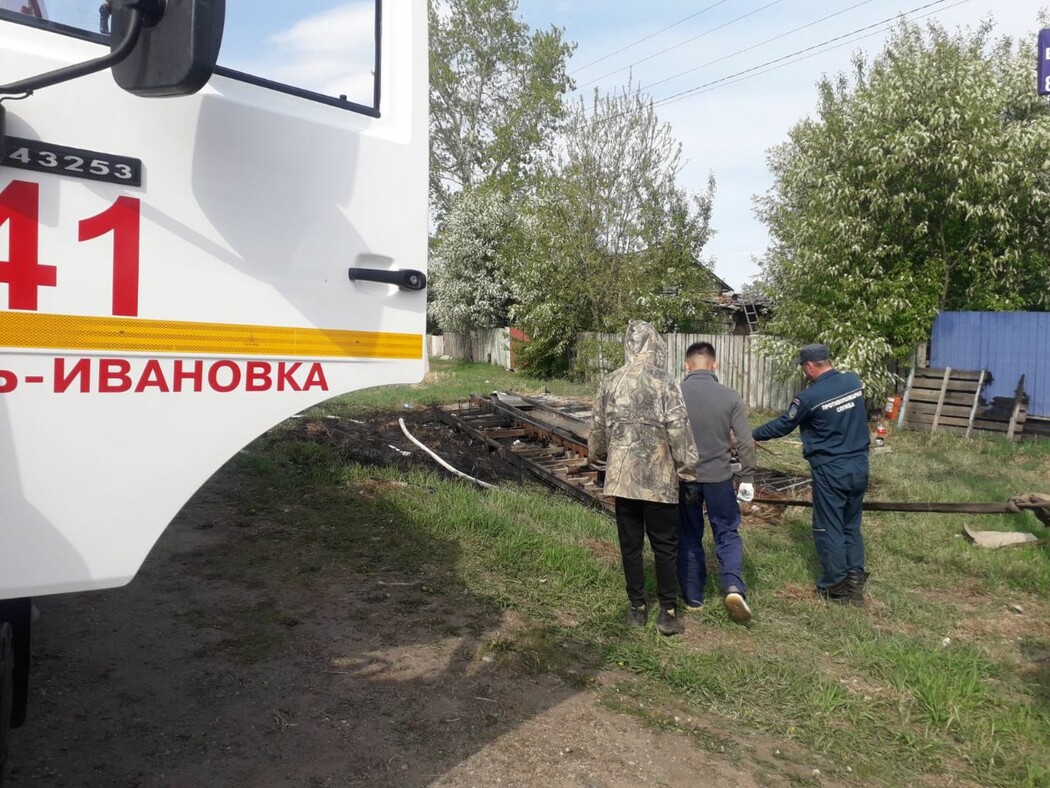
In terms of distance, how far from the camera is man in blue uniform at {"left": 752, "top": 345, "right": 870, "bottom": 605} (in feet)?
18.6

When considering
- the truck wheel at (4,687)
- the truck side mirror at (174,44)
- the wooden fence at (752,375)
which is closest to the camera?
the truck side mirror at (174,44)

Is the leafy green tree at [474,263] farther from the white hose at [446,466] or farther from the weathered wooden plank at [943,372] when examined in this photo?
the white hose at [446,466]

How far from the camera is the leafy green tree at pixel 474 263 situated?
98.1 ft

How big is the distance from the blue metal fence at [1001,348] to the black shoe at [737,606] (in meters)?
10.1

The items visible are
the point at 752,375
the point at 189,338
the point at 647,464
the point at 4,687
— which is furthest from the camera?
the point at 752,375

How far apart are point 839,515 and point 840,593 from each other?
1.74ft

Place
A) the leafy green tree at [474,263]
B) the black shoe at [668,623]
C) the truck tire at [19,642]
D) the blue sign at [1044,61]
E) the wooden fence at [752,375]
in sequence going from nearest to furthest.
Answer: the truck tire at [19,642] < the black shoe at [668,623] < the blue sign at [1044,61] < the wooden fence at [752,375] < the leafy green tree at [474,263]

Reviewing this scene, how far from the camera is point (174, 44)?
1.77 metres

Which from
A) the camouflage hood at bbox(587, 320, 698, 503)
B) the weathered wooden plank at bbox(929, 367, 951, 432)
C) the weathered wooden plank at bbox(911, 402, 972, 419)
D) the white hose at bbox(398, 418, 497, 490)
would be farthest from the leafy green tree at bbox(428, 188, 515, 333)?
the camouflage hood at bbox(587, 320, 698, 503)

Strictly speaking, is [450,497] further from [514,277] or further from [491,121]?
[491,121]

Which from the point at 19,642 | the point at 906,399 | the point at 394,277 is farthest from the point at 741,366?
the point at 19,642

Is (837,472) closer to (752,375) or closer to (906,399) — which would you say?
(906,399)

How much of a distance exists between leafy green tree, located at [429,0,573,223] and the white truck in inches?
1442

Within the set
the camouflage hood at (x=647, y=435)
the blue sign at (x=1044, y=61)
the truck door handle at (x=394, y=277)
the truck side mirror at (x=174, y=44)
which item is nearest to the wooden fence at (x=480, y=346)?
the blue sign at (x=1044, y=61)
